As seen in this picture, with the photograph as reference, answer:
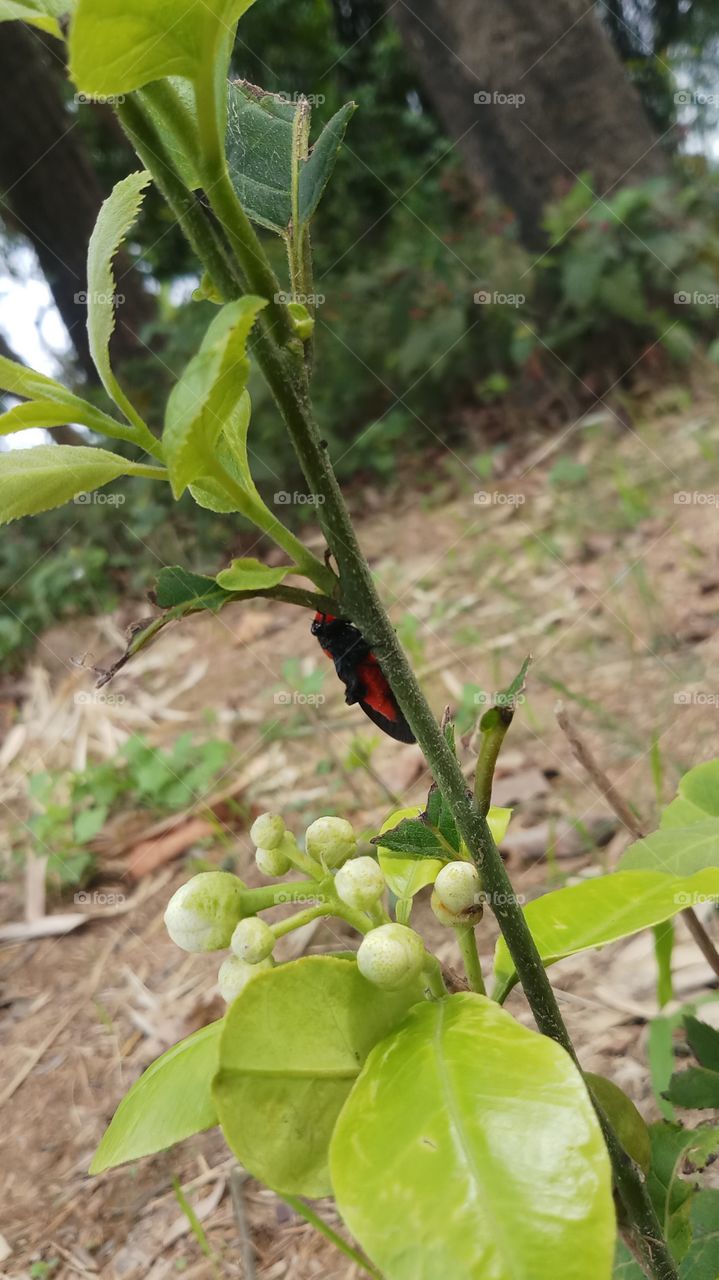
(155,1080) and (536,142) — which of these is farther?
(536,142)

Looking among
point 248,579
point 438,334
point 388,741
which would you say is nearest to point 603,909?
point 248,579

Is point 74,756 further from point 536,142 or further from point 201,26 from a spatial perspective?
point 536,142

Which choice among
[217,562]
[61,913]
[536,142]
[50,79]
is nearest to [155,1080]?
[61,913]

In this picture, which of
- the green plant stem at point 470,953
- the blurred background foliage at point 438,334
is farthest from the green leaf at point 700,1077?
the blurred background foliage at point 438,334

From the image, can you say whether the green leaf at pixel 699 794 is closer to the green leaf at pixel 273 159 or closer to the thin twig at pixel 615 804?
the thin twig at pixel 615 804

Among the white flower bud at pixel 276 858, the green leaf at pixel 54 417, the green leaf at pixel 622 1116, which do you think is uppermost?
the green leaf at pixel 54 417

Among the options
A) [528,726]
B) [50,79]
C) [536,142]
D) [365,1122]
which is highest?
[50,79]
